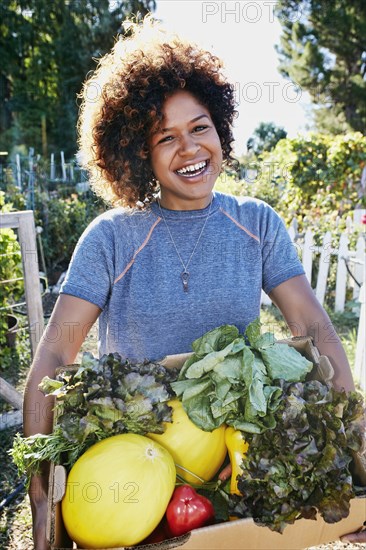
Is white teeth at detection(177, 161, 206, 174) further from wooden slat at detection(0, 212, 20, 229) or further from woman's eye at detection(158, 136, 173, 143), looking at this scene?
wooden slat at detection(0, 212, 20, 229)

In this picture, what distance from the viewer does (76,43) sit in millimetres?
27781

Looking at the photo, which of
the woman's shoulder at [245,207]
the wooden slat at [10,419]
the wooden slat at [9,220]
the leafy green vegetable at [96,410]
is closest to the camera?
the leafy green vegetable at [96,410]

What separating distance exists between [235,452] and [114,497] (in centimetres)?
32

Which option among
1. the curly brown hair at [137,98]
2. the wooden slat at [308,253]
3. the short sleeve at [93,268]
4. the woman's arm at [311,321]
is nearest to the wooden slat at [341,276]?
the wooden slat at [308,253]

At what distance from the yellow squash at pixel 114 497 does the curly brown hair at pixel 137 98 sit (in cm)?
99

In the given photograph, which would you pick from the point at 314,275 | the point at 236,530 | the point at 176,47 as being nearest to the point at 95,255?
the point at 176,47

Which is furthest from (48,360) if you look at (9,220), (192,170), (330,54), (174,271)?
(330,54)

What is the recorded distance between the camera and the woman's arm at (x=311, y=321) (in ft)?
5.62

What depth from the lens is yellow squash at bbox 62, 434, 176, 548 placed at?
3.84 ft

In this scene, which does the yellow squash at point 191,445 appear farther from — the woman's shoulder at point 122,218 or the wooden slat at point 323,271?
the wooden slat at point 323,271

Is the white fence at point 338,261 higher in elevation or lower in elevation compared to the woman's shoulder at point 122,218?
lower

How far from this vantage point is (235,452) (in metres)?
1.30

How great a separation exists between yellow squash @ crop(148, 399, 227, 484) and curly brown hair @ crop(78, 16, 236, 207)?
882 mm

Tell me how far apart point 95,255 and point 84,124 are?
0.63m
